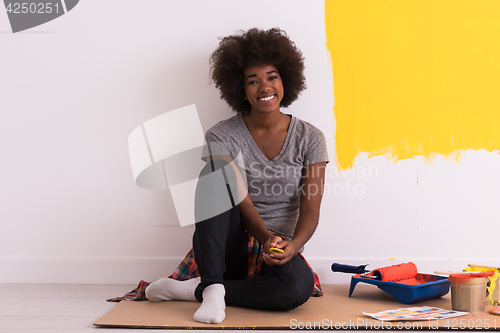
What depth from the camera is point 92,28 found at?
179cm

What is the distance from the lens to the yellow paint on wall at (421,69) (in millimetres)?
1729

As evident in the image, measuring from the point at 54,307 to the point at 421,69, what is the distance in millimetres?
1588

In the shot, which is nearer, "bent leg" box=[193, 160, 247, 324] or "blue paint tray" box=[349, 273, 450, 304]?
"bent leg" box=[193, 160, 247, 324]

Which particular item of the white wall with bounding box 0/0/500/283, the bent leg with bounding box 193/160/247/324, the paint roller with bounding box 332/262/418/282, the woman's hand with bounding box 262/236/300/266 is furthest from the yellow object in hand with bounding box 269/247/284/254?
the white wall with bounding box 0/0/500/283

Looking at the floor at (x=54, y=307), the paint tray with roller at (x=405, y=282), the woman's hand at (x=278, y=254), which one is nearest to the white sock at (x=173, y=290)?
the floor at (x=54, y=307)

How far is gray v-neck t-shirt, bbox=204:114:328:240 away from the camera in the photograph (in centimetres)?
149

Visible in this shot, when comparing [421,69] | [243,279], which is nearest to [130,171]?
[243,279]

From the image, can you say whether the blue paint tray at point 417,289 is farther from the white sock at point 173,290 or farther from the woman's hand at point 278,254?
the white sock at point 173,290

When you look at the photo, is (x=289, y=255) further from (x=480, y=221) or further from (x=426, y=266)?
(x=480, y=221)

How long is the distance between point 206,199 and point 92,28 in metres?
0.97

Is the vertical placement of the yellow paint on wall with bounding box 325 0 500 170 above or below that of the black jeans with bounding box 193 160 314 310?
above

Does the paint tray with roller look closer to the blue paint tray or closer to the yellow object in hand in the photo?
the blue paint tray

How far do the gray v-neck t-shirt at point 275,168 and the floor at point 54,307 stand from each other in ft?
1.86

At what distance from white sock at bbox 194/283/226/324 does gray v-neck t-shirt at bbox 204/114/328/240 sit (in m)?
0.32
